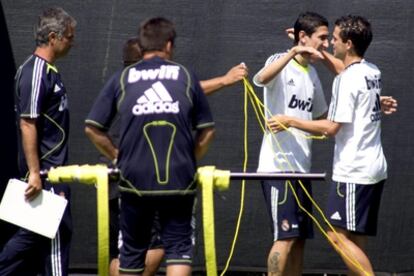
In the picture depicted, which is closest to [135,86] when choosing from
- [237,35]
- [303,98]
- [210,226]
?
[210,226]

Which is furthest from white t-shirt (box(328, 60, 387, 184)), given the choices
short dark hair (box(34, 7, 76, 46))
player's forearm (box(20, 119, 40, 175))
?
player's forearm (box(20, 119, 40, 175))

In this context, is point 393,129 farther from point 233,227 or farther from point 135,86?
point 135,86

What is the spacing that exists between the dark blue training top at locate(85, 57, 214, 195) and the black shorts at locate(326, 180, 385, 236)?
1583mm

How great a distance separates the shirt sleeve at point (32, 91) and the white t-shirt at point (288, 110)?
1.41 meters

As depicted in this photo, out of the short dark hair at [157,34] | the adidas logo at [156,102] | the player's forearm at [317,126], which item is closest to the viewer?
the adidas logo at [156,102]

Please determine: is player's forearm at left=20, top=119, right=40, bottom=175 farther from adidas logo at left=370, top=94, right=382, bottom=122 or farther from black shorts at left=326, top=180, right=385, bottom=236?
adidas logo at left=370, top=94, right=382, bottom=122

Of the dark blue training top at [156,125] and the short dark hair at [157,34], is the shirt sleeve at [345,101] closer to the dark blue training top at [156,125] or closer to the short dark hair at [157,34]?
the dark blue training top at [156,125]

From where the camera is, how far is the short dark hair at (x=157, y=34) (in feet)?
19.2

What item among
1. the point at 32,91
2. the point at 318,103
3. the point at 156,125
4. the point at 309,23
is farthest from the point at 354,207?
the point at 32,91

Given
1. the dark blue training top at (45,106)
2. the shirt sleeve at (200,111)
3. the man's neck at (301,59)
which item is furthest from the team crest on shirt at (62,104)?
the man's neck at (301,59)

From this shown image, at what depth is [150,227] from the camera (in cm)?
597

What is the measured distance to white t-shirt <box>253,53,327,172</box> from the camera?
23.7 ft

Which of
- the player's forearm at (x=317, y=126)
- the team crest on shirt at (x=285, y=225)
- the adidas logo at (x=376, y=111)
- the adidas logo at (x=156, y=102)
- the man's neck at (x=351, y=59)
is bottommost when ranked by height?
the team crest on shirt at (x=285, y=225)

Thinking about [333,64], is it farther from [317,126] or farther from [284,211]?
[284,211]
